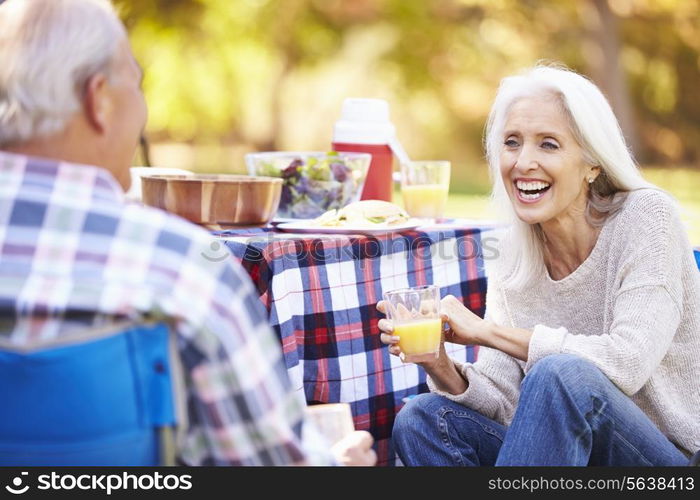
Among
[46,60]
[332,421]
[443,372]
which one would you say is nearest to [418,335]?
[443,372]

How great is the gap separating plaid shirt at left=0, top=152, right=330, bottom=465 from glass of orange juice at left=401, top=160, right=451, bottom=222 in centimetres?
205

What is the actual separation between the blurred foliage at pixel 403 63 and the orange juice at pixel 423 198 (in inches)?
556

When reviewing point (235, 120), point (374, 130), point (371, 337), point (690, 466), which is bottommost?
point (690, 466)

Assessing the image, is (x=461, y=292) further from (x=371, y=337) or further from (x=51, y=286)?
(x=51, y=286)

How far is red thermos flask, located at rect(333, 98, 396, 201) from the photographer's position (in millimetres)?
3746

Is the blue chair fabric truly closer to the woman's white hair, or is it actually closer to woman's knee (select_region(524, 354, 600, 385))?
woman's knee (select_region(524, 354, 600, 385))

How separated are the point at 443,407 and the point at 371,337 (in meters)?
0.39

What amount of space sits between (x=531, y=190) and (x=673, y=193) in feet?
26.5

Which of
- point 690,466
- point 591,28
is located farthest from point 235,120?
point 690,466

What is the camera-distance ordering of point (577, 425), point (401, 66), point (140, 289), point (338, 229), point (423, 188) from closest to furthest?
point (140, 289) < point (577, 425) < point (338, 229) < point (423, 188) < point (401, 66)

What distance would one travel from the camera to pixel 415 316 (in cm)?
254

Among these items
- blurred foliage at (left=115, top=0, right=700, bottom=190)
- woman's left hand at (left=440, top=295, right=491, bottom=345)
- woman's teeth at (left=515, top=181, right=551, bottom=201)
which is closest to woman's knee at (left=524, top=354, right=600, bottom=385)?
woman's left hand at (left=440, top=295, right=491, bottom=345)

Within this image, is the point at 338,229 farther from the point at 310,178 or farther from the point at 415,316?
the point at 415,316

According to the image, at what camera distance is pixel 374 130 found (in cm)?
376
